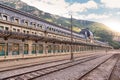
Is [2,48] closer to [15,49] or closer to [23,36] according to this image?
[15,49]

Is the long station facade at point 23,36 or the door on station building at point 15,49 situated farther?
the door on station building at point 15,49

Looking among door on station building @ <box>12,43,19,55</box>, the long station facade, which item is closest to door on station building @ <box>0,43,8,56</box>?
the long station facade

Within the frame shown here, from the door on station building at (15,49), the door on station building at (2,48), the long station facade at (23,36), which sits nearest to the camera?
the door on station building at (2,48)

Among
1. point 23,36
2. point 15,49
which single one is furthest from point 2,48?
point 23,36

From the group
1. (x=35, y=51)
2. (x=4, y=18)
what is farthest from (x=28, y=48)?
(x=4, y=18)

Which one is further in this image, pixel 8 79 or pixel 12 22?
pixel 12 22

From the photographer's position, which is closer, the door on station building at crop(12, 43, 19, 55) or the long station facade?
the long station facade

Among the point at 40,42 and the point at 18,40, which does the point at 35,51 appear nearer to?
the point at 40,42

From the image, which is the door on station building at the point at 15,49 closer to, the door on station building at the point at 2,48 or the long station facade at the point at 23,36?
the long station facade at the point at 23,36

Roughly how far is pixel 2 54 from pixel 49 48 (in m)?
18.3

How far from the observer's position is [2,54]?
27531 mm

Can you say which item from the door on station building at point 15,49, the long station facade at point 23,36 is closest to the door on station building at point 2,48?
the long station facade at point 23,36

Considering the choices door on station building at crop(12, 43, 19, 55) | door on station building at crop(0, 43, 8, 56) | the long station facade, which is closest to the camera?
door on station building at crop(0, 43, 8, 56)

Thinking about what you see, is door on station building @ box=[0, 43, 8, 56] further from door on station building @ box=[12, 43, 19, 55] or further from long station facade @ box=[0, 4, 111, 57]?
door on station building @ box=[12, 43, 19, 55]
